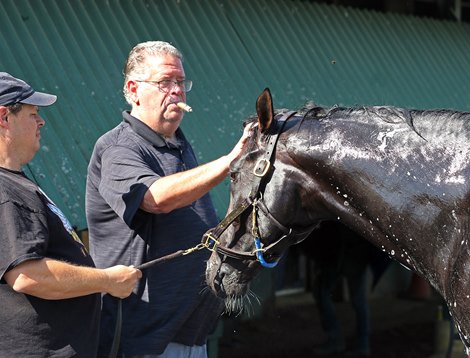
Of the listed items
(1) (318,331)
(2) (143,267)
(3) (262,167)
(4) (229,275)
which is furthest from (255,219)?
(1) (318,331)

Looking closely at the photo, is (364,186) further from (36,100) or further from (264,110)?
(36,100)

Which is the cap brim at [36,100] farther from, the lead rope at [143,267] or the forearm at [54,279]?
the lead rope at [143,267]

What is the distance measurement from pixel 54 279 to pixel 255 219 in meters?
0.69

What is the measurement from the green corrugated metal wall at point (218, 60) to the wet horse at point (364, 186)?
1.29 meters

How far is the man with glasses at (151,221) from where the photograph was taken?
341cm

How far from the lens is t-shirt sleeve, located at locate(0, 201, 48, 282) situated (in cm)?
281

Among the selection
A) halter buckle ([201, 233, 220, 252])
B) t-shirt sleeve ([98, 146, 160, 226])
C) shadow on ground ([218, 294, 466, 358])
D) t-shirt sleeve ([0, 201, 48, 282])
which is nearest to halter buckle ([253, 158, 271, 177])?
halter buckle ([201, 233, 220, 252])

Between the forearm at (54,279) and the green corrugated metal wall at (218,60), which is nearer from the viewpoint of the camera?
the forearm at (54,279)

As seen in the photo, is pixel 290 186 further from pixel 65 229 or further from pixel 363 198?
pixel 65 229

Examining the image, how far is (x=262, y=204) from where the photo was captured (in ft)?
9.88

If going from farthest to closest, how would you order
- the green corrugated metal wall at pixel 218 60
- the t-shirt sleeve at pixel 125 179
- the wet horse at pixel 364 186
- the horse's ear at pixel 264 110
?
the green corrugated metal wall at pixel 218 60, the t-shirt sleeve at pixel 125 179, the horse's ear at pixel 264 110, the wet horse at pixel 364 186

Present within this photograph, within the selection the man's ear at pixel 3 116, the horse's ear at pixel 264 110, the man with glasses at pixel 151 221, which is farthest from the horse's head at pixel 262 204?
the man's ear at pixel 3 116

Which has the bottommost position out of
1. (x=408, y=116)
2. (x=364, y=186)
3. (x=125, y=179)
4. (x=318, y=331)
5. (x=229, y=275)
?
(x=318, y=331)

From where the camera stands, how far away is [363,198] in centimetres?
292
